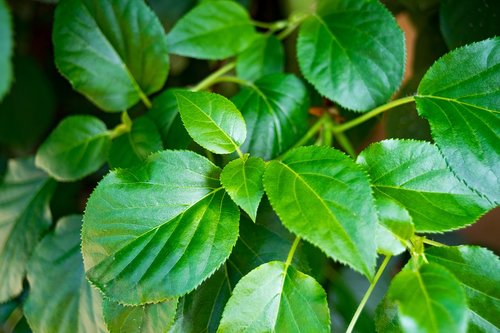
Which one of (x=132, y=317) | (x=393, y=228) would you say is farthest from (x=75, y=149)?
(x=393, y=228)

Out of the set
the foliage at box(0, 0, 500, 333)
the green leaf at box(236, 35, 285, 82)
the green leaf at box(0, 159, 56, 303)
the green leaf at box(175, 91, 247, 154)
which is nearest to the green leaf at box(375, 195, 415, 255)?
the foliage at box(0, 0, 500, 333)

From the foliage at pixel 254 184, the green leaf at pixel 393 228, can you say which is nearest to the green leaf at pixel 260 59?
the foliage at pixel 254 184

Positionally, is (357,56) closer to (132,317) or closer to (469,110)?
(469,110)

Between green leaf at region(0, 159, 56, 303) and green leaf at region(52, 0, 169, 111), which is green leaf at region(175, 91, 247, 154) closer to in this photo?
green leaf at region(52, 0, 169, 111)

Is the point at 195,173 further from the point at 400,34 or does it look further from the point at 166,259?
the point at 400,34

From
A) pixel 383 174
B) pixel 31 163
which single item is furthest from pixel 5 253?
pixel 383 174

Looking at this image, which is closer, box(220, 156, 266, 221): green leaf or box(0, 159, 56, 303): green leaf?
box(220, 156, 266, 221): green leaf
